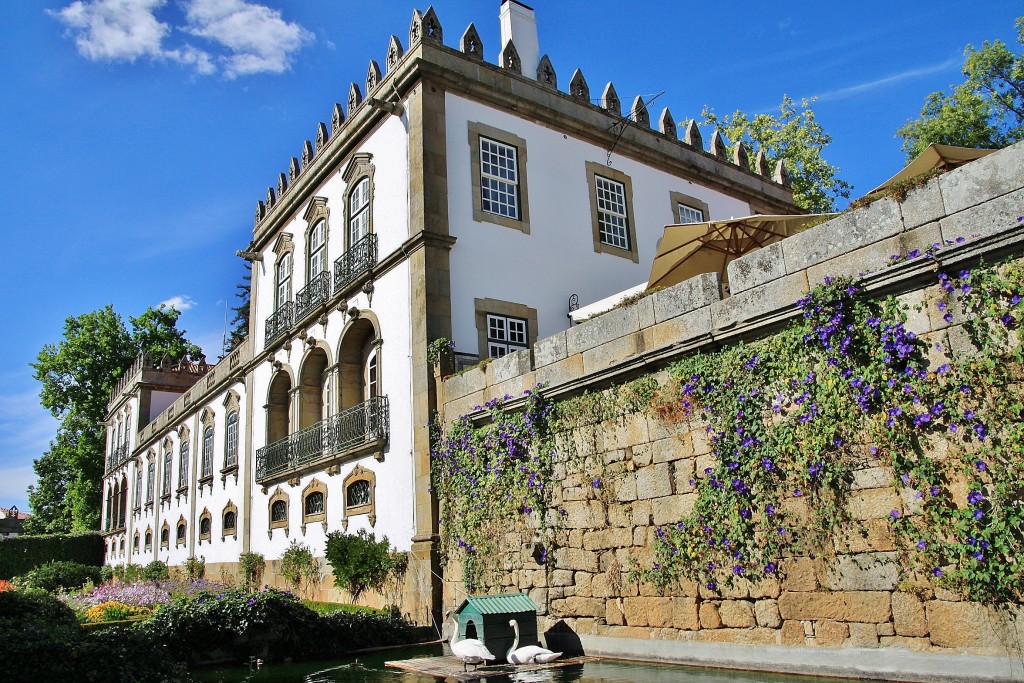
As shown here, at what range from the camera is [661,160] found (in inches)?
693

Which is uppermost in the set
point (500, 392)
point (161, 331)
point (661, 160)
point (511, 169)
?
point (161, 331)

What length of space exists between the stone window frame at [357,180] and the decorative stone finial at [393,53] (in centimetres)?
169

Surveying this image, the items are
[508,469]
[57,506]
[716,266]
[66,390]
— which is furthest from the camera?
[57,506]

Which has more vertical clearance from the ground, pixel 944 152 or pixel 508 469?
pixel 944 152

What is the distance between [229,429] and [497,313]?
11.8 meters

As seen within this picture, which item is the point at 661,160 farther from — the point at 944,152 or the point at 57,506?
the point at 57,506

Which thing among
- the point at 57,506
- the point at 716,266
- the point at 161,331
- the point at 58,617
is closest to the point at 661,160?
the point at 716,266

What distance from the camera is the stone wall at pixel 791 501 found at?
603cm

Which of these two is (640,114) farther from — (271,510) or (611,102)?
(271,510)

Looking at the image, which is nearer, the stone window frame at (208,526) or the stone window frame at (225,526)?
the stone window frame at (225,526)

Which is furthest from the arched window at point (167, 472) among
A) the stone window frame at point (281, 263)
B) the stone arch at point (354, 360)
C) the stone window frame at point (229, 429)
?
the stone arch at point (354, 360)

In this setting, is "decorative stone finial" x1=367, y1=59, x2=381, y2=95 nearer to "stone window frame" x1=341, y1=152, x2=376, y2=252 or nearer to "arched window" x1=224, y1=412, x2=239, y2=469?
"stone window frame" x1=341, y1=152, x2=376, y2=252

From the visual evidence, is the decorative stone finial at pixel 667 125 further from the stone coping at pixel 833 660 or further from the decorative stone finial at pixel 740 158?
the stone coping at pixel 833 660

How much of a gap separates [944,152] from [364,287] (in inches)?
375
